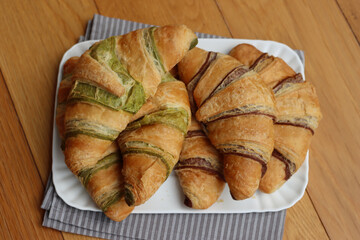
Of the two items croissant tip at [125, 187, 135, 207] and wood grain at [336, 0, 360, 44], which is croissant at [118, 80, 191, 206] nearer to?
croissant tip at [125, 187, 135, 207]

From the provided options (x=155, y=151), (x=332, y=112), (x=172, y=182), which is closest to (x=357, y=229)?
(x=332, y=112)

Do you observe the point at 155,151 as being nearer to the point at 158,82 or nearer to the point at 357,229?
the point at 158,82

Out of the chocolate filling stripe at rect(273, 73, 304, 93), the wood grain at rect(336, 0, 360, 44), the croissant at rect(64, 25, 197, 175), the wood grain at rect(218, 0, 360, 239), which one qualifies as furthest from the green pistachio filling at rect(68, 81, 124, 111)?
the wood grain at rect(336, 0, 360, 44)

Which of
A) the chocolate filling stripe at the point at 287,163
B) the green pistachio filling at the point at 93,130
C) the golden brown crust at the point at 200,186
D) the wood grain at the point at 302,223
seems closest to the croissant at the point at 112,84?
the green pistachio filling at the point at 93,130

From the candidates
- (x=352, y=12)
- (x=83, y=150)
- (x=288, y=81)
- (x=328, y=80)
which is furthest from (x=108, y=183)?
(x=352, y=12)

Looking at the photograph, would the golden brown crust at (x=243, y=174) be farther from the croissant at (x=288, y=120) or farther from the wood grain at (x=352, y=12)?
the wood grain at (x=352, y=12)

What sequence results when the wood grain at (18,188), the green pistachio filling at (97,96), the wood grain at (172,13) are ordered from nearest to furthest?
the green pistachio filling at (97,96) < the wood grain at (18,188) < the wood grain at (172,13)
